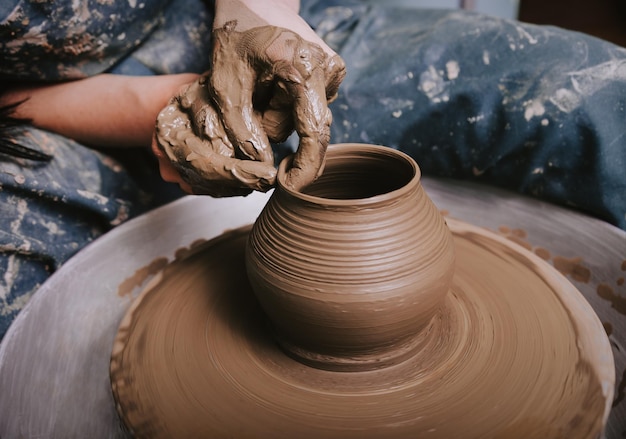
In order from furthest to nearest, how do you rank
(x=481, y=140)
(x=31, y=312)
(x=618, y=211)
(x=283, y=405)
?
(x=481, y=140)
(x=618, y=211)
(x=31, y=312)
(x=283, y=405)

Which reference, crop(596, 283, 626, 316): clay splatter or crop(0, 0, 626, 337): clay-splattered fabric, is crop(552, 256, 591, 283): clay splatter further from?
crop(0, 0, 626, 337): clay-splattered fabric

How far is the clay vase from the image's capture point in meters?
0.90

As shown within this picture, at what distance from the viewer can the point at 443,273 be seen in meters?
0.96

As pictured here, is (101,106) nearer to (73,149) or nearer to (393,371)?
(73,149)

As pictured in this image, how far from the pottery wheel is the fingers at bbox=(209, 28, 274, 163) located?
0.54 meters

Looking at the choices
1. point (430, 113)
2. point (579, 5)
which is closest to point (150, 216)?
point (430, 113)

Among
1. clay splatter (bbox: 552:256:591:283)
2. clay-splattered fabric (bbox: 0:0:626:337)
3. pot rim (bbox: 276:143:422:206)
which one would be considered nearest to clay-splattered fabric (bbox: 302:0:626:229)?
clay-splattered fabric (bbox: 0:0:626:337)

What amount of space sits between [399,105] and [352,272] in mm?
896

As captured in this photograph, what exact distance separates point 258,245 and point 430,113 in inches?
34.0

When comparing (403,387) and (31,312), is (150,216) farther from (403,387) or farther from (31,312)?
(403,387)

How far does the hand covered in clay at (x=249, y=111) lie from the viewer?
3.39 ft

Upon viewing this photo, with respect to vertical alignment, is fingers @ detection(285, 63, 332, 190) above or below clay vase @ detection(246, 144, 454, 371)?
above

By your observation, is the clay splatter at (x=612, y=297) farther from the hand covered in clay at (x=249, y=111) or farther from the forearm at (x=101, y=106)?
the forearm at (x=101, y=106)

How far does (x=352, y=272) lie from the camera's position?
90 cm
